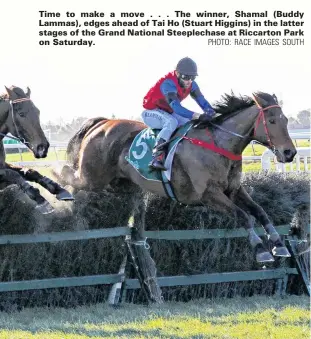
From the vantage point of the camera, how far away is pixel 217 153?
8.71 metres

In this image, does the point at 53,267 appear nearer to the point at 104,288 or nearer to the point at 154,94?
the point at 104,288

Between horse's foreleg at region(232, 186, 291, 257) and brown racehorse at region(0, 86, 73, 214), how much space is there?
1.90m

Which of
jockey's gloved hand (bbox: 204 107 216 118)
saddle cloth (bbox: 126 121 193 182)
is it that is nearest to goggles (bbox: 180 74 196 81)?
jockey's gloved hand (bbox: 204 107 216 118)

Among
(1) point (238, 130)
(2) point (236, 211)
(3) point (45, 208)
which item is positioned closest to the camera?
(3) point (45, 208)

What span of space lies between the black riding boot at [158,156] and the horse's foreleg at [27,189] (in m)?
1.34

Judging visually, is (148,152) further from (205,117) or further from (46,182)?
(46,182)

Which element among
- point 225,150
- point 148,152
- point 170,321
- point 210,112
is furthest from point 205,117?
point 170,321

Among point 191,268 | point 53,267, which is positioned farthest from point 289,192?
point 53,267

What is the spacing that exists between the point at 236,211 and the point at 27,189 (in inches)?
89.4

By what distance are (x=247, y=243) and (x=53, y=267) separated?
2.33 meters

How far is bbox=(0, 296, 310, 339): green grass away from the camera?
633 cm

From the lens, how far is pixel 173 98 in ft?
28.8

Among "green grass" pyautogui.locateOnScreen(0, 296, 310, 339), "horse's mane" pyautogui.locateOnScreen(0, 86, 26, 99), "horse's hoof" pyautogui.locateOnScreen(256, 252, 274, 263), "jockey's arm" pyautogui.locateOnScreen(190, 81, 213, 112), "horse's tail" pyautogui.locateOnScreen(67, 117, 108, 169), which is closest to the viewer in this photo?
"green grass" pyautogui.locateOnScreen(0, 296, 310, 339)

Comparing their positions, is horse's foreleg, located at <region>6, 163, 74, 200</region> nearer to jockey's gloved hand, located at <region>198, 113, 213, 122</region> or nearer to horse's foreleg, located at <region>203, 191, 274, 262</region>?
horse's foreleg, located at <region>203, 191, 274, 262</region>
